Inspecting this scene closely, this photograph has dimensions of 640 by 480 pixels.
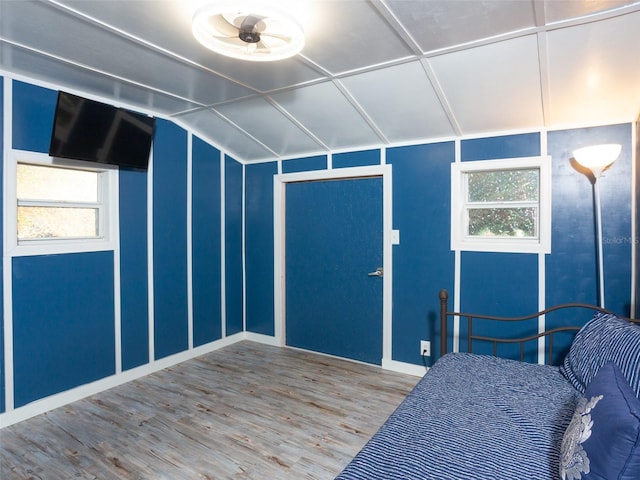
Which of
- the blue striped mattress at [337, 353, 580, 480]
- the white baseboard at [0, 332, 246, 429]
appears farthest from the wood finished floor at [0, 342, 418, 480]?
the blue striped mattress at [337, 353, 580, 480]

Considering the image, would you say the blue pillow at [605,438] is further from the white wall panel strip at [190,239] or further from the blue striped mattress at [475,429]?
the white wall panel strip at [190,239]

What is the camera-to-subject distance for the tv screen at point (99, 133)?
2.54m

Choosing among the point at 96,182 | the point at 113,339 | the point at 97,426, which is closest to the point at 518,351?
the point at 97,426

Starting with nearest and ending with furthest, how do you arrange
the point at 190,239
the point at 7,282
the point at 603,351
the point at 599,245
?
the point at 603,351 < the point at 7,282 < the point at 599,245 < the point at 190,239

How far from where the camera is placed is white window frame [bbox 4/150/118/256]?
240 centimetres

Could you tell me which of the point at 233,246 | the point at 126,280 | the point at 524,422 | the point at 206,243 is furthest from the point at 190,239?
the point at 524,422

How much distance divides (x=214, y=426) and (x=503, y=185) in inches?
112

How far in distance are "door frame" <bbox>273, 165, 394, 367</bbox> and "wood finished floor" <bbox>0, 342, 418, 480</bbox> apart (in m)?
0.59

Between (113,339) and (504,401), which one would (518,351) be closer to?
(504,401)

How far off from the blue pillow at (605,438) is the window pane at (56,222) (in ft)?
10.8

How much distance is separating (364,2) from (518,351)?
2.66 m

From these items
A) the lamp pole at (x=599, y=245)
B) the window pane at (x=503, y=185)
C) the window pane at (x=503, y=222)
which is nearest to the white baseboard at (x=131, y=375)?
the window pane at (x=503, y=222)

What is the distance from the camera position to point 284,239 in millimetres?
4031

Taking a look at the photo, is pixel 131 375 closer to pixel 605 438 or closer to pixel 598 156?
pixel 605 438
